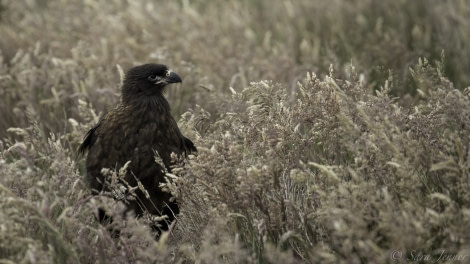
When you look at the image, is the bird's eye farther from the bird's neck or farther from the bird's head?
the bird's neck

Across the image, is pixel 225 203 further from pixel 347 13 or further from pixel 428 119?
pixel 347 13

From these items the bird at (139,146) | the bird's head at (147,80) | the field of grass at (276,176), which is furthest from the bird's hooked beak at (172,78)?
the field of grass at (276,176)

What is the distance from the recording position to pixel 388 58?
6.48m

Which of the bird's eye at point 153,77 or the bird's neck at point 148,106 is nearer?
the bird's neck at point 148,106

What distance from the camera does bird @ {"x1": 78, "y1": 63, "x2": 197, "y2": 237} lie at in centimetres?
419

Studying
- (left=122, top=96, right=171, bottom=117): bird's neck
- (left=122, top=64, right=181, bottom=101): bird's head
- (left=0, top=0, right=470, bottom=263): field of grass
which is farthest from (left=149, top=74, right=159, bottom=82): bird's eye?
(left=0, top=0, right=470, bottom=263): field of grass

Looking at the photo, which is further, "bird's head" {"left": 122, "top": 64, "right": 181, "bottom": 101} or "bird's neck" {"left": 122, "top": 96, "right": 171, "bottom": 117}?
"bird's head" {"left": 122, "top": 64, "right": 181, "bottom": 101}

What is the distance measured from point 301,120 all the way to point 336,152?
268 mm

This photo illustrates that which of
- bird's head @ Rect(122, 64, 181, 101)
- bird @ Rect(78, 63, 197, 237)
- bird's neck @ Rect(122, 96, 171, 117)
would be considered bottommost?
bird @ Rect(78, 63, 197, 237)

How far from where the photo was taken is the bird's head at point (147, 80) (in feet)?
15.4

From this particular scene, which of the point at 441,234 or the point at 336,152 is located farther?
the point at 336,152

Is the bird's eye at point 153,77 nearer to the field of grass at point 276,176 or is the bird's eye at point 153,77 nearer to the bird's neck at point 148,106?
the bird's neck at point 148,106

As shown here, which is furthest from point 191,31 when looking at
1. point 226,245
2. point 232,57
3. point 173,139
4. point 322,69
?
point 226,245

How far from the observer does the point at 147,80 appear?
15.5 ft
